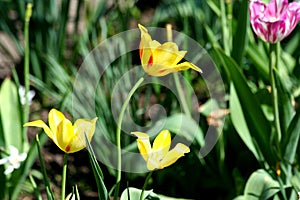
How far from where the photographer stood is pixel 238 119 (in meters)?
1.70

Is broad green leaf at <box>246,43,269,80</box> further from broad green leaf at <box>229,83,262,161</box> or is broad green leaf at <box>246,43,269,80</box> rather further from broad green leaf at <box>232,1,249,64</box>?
broad green leaf at <box>229,83,262,161</box>

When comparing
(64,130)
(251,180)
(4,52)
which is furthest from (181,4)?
(64,130)

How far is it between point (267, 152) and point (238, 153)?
214mm

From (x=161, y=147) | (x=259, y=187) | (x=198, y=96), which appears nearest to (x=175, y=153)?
(x=161, y=147)

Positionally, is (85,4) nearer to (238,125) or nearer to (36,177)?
(36,177)

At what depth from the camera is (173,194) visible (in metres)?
1.85

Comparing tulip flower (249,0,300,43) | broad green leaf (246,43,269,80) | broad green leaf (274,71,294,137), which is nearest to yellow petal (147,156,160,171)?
tulip flower (249,0,300,43)

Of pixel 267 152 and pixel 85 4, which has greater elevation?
pixel 85 4

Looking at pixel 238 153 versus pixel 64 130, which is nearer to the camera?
pixel 64 130

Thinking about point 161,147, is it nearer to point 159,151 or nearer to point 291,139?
point 159,151

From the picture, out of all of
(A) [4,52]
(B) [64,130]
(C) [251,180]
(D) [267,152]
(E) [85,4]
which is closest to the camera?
(B) [64,130]

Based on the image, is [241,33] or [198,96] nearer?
[241,33]

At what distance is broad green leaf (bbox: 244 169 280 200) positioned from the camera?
4.98 ft

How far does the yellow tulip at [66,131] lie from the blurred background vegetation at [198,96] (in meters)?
0.53
